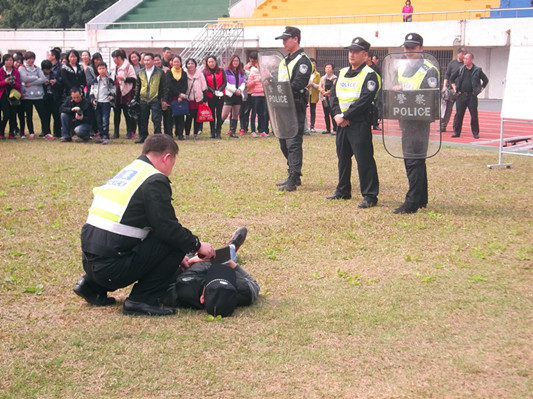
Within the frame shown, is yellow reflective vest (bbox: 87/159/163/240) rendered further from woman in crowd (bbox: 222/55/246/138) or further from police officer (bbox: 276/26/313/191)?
woman in crowd (bbox: 222/55/246/138)

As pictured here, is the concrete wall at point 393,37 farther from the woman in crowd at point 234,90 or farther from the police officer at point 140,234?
the police officer at point 140,234

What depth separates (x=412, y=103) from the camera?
329 inches

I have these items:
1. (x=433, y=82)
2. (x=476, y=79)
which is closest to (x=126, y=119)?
(x=476, y=79)

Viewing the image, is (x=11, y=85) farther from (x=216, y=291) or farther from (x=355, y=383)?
(x=355, y=383)

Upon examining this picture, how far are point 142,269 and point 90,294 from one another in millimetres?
589

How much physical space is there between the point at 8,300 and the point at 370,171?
16.1 ft

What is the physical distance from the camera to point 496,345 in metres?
4.62

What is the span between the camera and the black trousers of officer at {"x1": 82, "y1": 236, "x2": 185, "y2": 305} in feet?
16.6

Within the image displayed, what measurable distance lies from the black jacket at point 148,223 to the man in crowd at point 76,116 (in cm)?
1101

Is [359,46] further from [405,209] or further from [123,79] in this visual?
[123,79]

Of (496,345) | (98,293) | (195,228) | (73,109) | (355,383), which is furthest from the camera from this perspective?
(73,109)

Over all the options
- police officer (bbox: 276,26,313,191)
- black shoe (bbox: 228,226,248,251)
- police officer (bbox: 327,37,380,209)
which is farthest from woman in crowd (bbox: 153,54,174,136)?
black shoe (bbox: 228,226,248,251)

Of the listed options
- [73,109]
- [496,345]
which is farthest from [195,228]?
[73,109]

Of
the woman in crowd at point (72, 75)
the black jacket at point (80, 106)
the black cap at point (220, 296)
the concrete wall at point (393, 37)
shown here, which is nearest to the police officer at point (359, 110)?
the black cap at point (220, 296)
